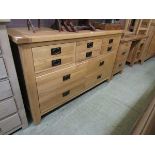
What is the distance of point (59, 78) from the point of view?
118cm

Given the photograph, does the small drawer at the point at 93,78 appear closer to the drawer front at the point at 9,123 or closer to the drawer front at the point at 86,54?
the drawer front at the point at 86,54

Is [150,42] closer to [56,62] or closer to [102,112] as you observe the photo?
[102,112]

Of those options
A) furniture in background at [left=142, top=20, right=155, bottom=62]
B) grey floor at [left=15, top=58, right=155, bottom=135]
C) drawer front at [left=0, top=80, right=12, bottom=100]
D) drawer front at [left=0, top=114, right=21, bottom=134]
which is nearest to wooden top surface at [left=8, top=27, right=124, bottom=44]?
drawer front at [left=0, top=80, right=12, bottom=100]

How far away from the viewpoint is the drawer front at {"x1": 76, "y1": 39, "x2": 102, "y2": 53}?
1193 mm

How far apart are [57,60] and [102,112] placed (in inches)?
30.7

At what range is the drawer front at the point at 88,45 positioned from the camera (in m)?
1.19

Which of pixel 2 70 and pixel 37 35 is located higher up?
pixel 37 35

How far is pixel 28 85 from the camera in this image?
98 centimetres

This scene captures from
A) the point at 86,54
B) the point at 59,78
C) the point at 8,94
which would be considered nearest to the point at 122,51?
the point at 86,54

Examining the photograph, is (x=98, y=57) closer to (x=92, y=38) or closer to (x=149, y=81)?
(x=92, y=38)

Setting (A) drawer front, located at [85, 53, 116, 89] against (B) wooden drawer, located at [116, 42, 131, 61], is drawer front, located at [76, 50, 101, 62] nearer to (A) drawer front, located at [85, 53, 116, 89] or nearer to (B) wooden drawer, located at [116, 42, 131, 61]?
(A) drawer front, located at [85, 53, 116, 89]

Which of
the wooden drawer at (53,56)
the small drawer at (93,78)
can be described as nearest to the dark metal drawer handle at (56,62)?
the wooden drawer at (53,56)
